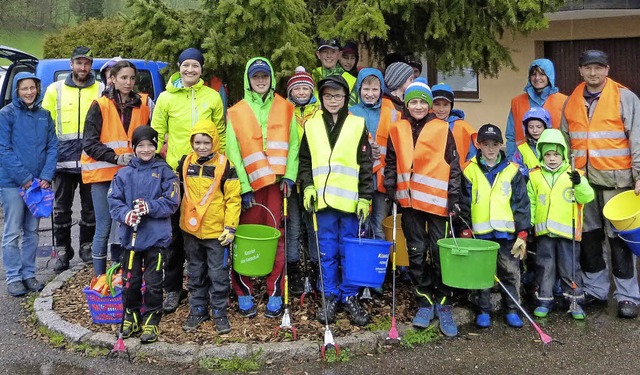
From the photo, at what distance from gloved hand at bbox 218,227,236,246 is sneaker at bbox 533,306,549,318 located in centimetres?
286

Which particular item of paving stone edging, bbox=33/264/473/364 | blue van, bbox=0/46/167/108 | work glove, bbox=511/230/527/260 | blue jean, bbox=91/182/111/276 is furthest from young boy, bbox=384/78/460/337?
blue van, bbox=0/46/167/108

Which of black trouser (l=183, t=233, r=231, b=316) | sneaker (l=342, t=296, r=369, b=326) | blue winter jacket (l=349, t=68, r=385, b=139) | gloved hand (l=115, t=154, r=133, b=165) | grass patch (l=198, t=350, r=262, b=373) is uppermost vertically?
blue winter jacket (l=349, t=68, r=385, b=139)

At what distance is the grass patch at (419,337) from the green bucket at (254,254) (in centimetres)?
128

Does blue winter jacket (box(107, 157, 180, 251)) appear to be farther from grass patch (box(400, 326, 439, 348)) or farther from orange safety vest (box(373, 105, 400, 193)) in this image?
Answer: grass patch (box(400, 326, 439, 348))

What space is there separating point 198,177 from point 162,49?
1576 millimetres

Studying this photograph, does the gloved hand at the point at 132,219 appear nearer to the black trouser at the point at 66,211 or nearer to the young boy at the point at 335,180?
the young boy at the point at 335,180

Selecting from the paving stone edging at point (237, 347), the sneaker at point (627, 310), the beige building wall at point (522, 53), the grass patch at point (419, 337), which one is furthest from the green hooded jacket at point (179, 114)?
the beige building wall at point (522, 53)

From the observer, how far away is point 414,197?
512 centimetres

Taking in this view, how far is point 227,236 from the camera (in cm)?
487

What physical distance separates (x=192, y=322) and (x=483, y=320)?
8.38ft

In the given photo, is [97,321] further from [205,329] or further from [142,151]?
[142,151]

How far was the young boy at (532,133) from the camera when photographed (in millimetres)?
5621

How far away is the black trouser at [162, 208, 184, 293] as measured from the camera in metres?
5.39

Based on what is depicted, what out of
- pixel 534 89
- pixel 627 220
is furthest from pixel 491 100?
pixel 627 220
